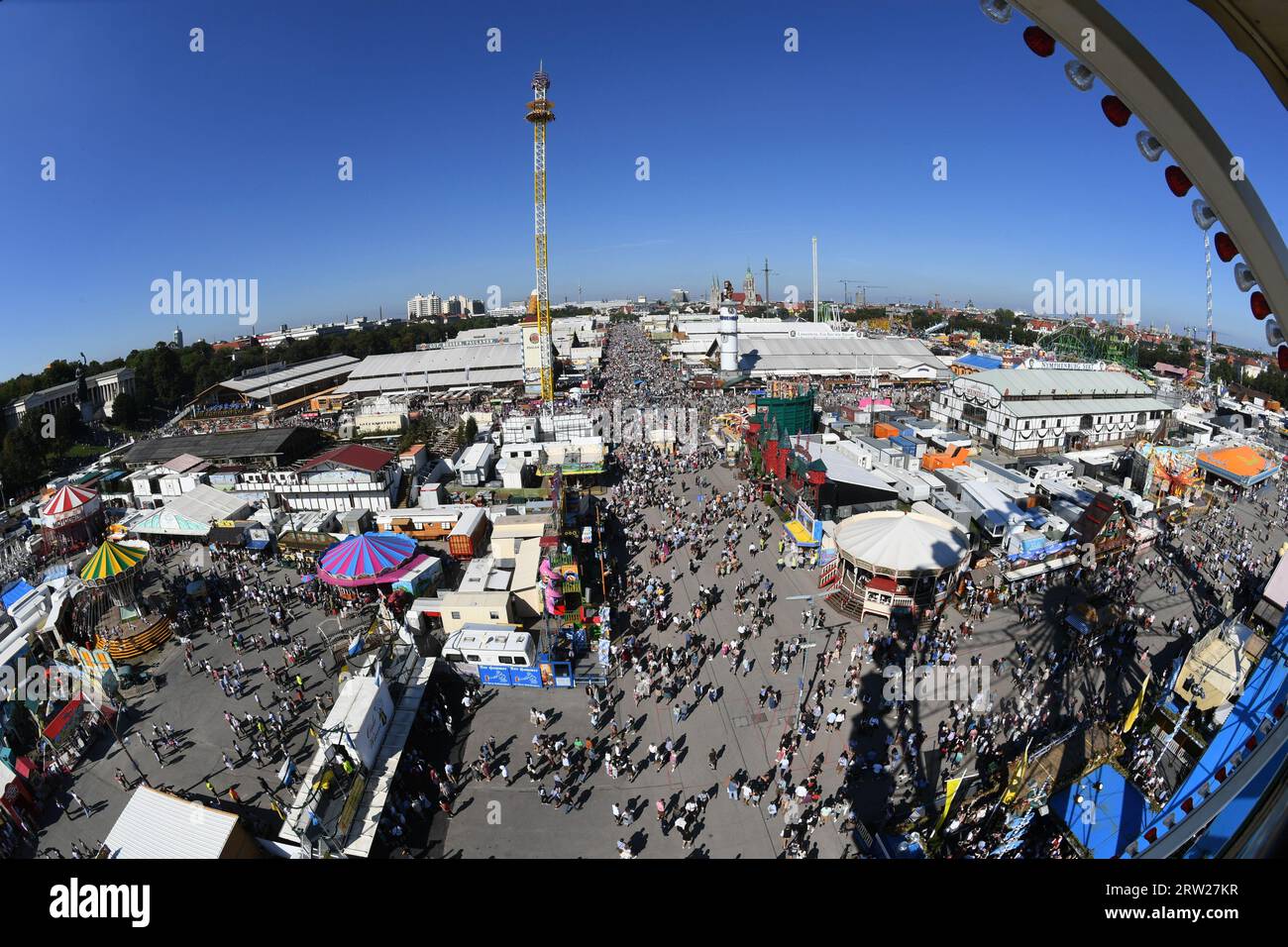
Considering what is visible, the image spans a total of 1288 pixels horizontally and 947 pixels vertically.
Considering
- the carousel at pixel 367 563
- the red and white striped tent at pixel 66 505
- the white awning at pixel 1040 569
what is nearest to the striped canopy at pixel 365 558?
the carousel at pixel 367 563

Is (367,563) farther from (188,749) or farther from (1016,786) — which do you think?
(1016,786)

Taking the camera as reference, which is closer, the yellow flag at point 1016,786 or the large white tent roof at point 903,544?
the yellow flag at point 1016,786

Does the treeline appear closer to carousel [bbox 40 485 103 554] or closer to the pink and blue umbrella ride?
carousel [bbox 40 485 103 554]

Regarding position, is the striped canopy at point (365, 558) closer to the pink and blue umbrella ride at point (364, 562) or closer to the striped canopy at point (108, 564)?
the pink and blue umbrella ride at point (364, 562)

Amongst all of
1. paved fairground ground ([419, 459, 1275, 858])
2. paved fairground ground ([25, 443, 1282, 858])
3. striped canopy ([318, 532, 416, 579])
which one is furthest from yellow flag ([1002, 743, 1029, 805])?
striped canopy ([318, 532, 416, 579])

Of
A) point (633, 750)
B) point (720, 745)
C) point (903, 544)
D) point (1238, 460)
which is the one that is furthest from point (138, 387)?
point (1238, 460)

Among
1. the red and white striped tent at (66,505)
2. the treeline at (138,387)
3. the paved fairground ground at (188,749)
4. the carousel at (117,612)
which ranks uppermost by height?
the treeline at (138,387)
